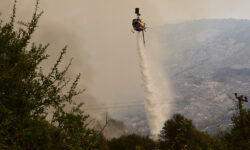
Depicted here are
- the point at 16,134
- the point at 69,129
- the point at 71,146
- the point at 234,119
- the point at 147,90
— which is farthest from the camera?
the point at 147,90

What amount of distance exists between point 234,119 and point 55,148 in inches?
2360

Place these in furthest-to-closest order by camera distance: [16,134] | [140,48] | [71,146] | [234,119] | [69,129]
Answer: [140,48] → [234,119] → [69,129] → [71,146] → [16,134]

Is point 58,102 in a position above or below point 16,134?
above

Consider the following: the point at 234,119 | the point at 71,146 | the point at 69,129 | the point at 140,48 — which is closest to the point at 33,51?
the point at 69,129

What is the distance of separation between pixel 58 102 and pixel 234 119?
192 ft

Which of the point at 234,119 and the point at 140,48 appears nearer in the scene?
the point at 234,119

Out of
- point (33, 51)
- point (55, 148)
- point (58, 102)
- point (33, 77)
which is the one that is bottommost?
point (55, 148)

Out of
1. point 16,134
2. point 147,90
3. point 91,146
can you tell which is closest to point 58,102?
point 91,146

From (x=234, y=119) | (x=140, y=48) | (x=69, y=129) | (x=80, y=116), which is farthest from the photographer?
(x=140, y=48)

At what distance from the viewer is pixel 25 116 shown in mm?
11250

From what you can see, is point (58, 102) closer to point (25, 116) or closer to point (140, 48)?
point (25, 116)

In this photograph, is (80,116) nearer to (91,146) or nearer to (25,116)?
(91,146)

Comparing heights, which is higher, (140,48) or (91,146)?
(140,48)

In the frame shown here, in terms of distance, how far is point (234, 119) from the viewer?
6438 centimetres
